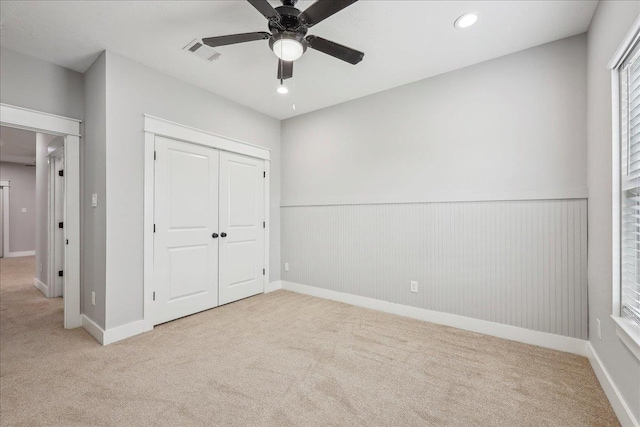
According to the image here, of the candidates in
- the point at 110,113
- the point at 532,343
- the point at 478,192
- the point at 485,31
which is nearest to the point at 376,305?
the point at 532,343

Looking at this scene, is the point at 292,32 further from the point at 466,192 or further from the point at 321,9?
the point at 466,192

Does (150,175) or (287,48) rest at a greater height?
(287,48)

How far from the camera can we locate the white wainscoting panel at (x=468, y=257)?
2348mm

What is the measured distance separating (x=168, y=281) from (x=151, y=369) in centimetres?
110

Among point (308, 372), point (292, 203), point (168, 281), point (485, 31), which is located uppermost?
point (485, 31)

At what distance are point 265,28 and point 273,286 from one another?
329 cm

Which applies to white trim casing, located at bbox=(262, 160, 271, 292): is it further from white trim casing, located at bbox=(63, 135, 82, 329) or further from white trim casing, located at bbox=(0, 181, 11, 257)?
white trim casing, located at bbox=(0, 181, 11, 257)

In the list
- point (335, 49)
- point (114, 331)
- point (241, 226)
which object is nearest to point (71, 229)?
point (114, 331)

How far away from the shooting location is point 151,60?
2740 millimetres

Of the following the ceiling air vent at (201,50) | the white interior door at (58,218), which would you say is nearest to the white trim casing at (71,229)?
the white interior door at (58,218)

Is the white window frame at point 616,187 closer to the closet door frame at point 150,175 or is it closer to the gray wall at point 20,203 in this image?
the closet door frame at point 150,175

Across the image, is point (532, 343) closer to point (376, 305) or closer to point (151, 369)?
point (376, 305)

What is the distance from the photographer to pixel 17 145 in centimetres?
576

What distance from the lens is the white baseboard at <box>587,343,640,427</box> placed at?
4.77 feet
